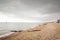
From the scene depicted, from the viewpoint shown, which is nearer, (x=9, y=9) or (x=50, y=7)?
(x=9, y=9)

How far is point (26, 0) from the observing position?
6.07 metres

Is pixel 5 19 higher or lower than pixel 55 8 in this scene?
lower

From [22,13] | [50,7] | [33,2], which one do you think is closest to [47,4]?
[50,7]

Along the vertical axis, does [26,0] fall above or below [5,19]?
above

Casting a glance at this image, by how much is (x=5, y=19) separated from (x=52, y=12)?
2266 mm

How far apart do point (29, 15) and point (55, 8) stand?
52.2 inches

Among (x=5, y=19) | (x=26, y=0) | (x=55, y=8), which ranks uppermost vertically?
(x=26, y=0)

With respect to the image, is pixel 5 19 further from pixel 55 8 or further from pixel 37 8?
pixel 55 8

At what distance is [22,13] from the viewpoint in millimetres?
6035

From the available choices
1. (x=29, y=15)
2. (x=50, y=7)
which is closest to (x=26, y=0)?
(x=29, y=15)

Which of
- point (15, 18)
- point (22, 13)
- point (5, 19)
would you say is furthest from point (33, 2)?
point (5, 19)

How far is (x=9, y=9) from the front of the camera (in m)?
5.94

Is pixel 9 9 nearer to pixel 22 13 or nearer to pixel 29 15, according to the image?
pixel 22 13

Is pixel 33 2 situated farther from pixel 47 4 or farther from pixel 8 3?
pixel 8 3
